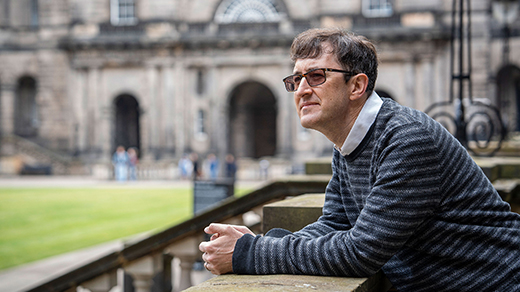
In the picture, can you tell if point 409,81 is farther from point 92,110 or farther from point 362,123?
point 362,123

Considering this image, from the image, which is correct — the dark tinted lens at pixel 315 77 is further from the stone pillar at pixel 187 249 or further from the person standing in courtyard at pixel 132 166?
the person standing in courtyard at pixel 132 166

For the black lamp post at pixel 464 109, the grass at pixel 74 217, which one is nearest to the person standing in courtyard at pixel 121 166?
the grass at pixel 74 217

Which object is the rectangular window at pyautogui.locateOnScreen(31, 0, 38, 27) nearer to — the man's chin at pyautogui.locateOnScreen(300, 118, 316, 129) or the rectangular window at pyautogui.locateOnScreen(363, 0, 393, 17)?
the rectangular window at pyautogui.locateOnScreen(363, 0, 393, 17)

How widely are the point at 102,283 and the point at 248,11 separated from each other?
24875mm

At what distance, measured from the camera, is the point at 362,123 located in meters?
2.12

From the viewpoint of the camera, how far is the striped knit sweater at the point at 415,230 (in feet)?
6.15

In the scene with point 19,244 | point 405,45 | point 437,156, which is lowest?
point 19,244

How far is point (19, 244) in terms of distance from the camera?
29.2ft

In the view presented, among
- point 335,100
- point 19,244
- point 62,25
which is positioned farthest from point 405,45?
point 335,100

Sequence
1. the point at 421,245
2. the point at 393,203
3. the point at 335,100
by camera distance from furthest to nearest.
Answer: the point at 335,100 < the point at 421,245 < the point at 393,203

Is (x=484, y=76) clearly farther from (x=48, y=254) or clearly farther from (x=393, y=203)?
(x=393, y=203)

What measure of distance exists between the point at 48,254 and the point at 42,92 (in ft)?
78.0

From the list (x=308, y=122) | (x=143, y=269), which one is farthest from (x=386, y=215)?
(x=143, y=269)

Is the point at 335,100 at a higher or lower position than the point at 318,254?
higher
